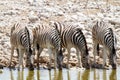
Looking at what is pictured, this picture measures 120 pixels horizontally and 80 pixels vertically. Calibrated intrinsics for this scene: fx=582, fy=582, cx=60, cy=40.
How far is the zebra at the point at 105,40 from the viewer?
17467 mm

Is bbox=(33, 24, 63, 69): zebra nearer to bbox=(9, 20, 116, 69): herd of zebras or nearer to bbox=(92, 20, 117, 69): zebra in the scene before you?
bbox=(9, 20, 116, 69): herd of zebras

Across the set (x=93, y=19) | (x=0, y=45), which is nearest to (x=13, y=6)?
(x=93, y=19)

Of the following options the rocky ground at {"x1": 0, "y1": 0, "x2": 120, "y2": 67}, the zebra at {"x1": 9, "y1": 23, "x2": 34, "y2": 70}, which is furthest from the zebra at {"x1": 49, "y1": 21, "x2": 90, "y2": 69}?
the rocky ground at {"x1": 0, "y1": 0, "x2": 120, "y2": 67}

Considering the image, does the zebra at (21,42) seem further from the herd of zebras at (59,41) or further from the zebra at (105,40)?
the zebra at (105,40)

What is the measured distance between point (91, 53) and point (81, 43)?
2.16 meters

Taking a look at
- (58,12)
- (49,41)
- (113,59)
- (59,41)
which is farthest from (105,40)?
(58,12)

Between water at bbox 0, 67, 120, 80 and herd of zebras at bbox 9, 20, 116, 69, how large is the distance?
258mm

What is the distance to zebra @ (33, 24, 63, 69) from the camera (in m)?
17.7

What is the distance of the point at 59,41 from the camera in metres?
17.9

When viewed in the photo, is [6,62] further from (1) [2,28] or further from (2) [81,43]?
(1) [2,28]

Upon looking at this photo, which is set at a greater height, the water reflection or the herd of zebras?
the herd of zebras

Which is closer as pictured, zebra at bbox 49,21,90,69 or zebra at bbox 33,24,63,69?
zebra at bbox 49,21,90,69

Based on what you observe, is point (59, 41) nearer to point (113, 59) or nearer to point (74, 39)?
point (74, 39)

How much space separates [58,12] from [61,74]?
9271mm
